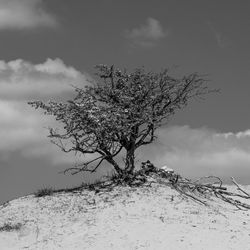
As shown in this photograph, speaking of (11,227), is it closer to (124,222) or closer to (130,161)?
(124,222)

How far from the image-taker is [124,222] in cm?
1603

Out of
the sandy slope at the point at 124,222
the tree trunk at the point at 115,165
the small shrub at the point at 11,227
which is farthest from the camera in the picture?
the tree trunk at the point at 115,165

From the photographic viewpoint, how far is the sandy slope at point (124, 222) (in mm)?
14758

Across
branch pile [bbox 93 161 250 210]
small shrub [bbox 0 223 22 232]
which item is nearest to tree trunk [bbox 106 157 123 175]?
branch pile [bbox 93 161 250 210]

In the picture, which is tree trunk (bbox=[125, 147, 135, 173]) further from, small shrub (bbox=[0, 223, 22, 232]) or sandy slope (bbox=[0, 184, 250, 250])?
small shrub (bbox=[0, 223, 22, 232])

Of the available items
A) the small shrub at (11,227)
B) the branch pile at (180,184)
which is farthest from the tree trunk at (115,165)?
the small shrub at (11,227)

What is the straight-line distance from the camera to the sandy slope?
1476 centimetres

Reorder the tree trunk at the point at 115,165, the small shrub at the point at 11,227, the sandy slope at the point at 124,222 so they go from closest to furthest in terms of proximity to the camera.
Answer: the sandy slope at the point at 124,222 < the small shrub at the point at 11,227 < the tree trunk at the point at 115,165

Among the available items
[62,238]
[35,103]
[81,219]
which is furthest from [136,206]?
[35,103]

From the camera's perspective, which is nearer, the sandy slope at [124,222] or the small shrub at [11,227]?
the sandy slope at [124,222]

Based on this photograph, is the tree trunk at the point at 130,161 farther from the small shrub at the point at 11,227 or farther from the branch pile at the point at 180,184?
the small shrub at the point at 11,227

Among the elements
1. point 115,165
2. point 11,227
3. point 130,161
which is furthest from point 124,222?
point 130,161

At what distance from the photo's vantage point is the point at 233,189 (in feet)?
72.3

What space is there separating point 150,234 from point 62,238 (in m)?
2.40
